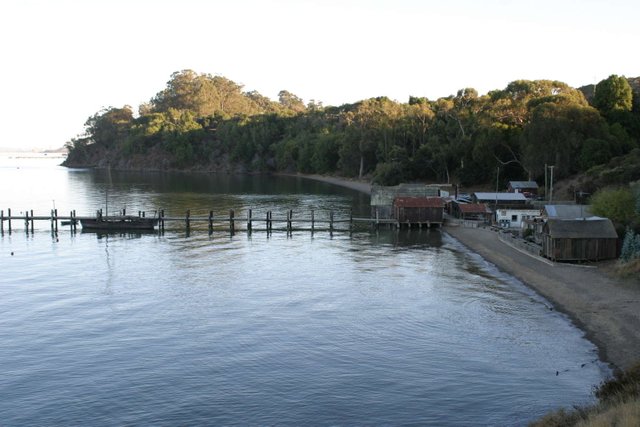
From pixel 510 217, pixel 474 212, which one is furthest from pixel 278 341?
pixel 474 212

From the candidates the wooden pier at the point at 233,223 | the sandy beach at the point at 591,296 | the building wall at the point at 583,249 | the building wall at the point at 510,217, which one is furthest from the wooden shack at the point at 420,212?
the building wall at the point at 583,249

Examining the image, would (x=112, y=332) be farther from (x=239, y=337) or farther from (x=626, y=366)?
(x=626, y=366)

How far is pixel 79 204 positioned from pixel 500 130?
6907 cm

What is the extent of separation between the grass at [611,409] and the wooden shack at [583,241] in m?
24.7

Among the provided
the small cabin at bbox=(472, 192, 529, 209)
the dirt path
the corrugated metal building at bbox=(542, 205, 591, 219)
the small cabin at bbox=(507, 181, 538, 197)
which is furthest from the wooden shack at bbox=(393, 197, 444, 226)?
the small cabin at bbox=(507, 181, 538, 197)

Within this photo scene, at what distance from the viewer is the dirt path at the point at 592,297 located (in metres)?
32.0

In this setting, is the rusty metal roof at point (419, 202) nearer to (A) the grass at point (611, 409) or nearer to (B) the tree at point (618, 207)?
(B) the tree at point (618, 207)

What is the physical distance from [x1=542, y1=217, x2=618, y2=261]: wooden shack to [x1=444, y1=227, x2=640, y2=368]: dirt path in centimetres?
153

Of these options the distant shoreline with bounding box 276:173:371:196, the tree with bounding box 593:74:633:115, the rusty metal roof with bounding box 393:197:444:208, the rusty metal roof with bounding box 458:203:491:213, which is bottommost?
the rusty metal roof with bounding box 458:203:491:213

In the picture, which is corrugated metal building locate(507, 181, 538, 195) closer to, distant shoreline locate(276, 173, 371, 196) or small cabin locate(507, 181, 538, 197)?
small cabin locate(507, 181, 538, 197)

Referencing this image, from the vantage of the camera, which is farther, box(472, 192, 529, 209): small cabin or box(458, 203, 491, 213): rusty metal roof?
box(472, 192, 529, 209): small cabin

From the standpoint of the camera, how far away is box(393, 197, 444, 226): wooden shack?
7512cm

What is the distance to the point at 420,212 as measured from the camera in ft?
247

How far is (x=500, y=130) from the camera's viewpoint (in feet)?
347
